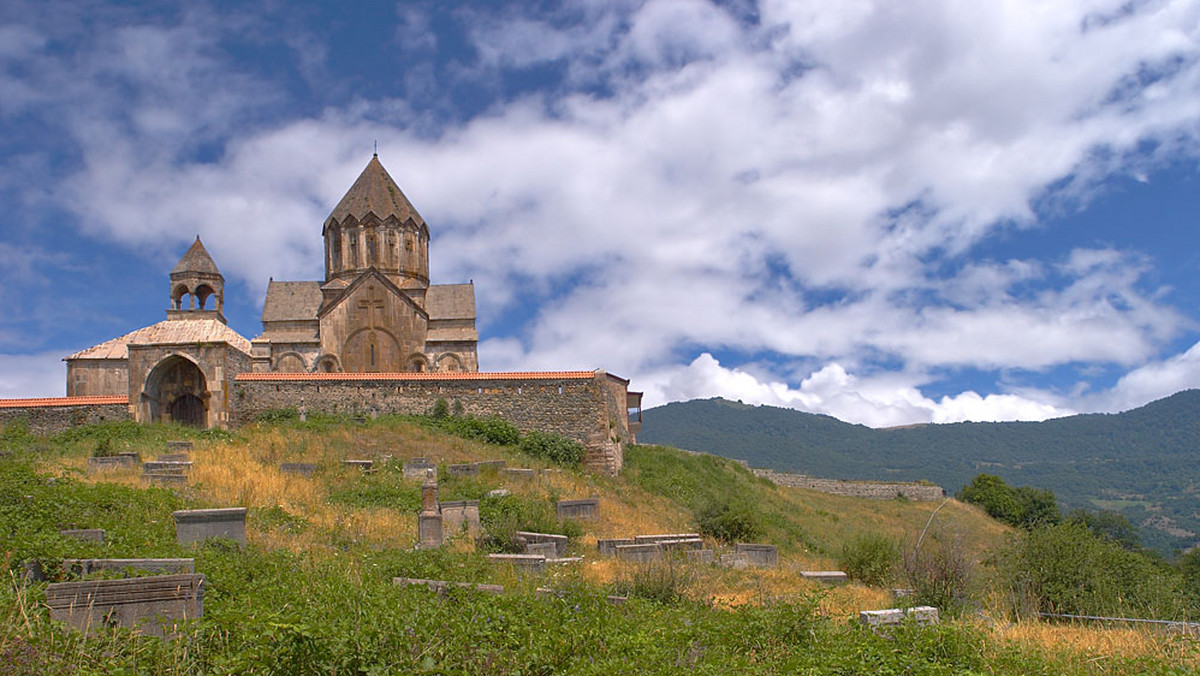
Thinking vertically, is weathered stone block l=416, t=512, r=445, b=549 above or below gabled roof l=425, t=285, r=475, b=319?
below

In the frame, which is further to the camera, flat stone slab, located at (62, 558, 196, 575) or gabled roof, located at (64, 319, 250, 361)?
gabled roof, located at (64, 319, 250, 361)

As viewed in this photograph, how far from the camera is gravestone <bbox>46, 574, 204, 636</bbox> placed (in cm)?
497

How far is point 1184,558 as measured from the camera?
3325 centimetres

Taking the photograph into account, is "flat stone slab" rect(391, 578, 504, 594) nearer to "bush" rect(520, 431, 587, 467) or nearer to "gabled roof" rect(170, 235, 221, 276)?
"bush" rect(520, 431, 587, 467)

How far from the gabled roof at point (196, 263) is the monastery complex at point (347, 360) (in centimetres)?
5

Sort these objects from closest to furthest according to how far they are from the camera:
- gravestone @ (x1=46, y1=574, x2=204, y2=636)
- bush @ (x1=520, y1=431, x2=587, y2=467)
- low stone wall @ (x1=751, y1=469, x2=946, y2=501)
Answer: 1. gravestone @ (x1=46, y1=574, x2=204, y2=636)
2. bush @ (x1=520, y1=431, x2=587, y2=467)
3. low stone wall @ (x1=751, y1=469, x2=946, y2=501)

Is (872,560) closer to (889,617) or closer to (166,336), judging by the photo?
(889,617)

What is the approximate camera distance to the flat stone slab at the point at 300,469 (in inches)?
575

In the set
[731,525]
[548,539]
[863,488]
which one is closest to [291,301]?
[731,525]

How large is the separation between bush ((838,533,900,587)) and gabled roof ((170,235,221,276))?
24.6 m

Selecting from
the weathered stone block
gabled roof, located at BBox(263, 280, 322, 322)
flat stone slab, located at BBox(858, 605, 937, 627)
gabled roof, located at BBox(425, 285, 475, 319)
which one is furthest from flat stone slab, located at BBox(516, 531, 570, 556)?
gabled roof, located at BBox(263, 280, 322, 322)

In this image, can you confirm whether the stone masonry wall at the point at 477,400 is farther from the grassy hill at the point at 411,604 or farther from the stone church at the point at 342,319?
the grassy hill at the point at 411,604

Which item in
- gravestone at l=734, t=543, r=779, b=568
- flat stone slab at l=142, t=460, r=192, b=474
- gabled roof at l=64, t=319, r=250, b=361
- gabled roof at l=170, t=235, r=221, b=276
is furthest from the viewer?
gabled roof at l=170, t=235, r=221, b=276

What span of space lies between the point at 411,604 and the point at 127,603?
5.90 feet
